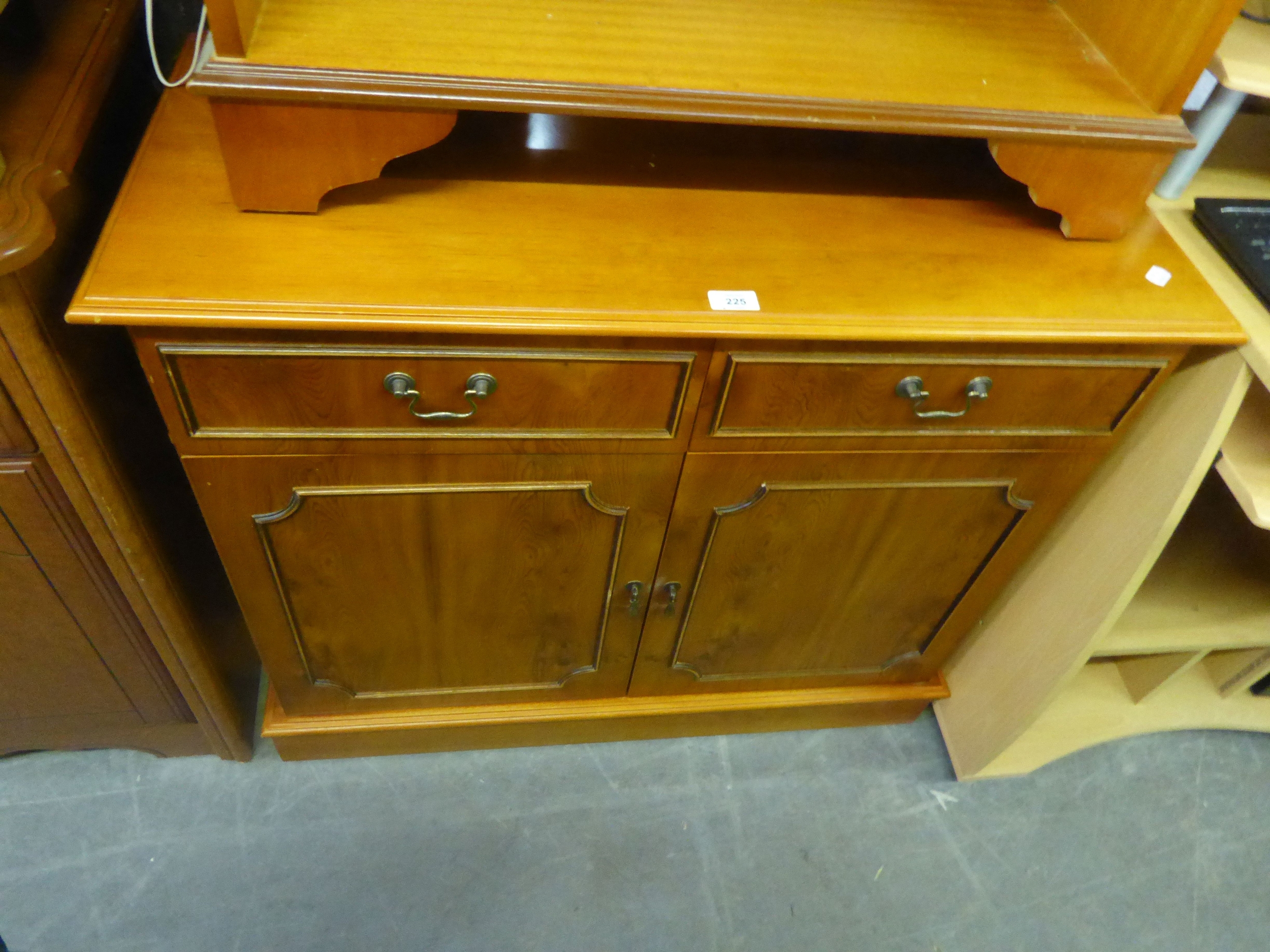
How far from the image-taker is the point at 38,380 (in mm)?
694

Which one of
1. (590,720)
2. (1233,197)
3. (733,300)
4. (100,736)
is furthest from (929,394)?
(100,736)

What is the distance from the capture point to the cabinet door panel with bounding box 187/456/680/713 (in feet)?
2.67

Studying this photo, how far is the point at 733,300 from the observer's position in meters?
0.71

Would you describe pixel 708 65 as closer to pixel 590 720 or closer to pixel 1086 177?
pixel 1086 177

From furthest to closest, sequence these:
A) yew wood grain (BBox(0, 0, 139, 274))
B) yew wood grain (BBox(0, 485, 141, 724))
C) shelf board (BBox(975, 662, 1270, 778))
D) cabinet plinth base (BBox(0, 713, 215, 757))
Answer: shelf board (BBox(975, 662, 1270, 778)), cabinet plinth base (BBox(0, 713, 215, 757)), yew wood grain (BBox(0, 485, 141, 724)), yew wood grain (BBox(0, 0, 139, 274))

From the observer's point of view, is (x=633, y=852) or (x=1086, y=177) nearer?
(x=1086, y=177)

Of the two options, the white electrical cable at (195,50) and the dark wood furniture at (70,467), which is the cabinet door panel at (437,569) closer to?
the dark wood furniture at (70,467)

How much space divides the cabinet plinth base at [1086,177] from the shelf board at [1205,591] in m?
0.53

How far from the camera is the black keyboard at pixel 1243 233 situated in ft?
2.71

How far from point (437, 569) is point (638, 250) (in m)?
0.41

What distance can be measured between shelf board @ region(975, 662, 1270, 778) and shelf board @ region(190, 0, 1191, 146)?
0.85 meters

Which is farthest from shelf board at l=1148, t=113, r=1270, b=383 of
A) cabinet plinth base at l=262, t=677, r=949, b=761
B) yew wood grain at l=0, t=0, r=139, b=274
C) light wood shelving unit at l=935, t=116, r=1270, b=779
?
yew wood grain at l=0, t=0, r=139, b=274

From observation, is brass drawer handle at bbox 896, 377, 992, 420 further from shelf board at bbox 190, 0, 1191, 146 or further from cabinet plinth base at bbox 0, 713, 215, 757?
cabinet plinth base at bbox 0, 713, 215, 757

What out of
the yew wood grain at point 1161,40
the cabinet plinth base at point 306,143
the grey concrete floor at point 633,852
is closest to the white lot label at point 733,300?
the cabinet plinth base at point 306,143
